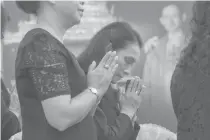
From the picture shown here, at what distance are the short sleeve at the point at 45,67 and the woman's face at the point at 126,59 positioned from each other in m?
0.67

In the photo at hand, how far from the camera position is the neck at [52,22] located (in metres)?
0.70

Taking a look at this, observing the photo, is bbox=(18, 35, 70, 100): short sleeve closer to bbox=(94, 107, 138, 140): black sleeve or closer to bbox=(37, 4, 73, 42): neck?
bbox=(37, 4, 73, 42): neck

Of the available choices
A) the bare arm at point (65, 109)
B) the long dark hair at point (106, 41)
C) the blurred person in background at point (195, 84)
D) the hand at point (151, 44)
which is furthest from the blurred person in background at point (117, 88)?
the bare arm at point (65, 109)

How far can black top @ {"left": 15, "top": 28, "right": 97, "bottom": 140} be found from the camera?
1.93 ft

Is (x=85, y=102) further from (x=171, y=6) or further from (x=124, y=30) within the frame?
(x=171, y=6)

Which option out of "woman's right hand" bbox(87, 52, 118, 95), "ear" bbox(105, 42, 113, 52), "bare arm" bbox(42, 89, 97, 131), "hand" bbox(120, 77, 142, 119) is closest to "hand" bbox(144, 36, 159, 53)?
"ear" bbox(105, 42, 113, 52)

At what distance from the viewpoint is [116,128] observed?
992mm

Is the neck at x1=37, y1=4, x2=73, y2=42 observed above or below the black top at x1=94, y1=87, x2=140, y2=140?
above

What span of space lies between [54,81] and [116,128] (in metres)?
0.47

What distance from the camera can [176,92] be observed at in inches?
29.9

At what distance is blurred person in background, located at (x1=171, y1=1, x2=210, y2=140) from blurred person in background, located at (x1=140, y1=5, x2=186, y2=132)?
2.37 feet

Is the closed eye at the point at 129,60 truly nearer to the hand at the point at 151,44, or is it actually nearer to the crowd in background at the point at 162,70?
the crowd in background at the point at 162,70

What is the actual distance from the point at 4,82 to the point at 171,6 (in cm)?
100

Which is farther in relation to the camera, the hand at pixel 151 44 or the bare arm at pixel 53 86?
the hand at pixel 151 44
